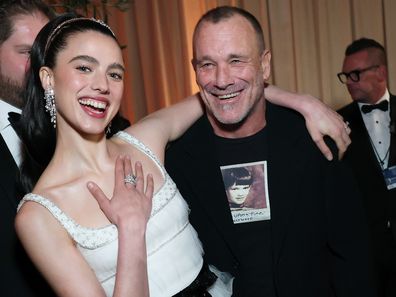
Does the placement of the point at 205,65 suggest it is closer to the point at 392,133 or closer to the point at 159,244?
the point at 159,244

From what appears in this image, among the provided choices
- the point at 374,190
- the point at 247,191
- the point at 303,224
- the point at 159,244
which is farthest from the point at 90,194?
the point at 374,190

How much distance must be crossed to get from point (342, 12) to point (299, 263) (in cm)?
319

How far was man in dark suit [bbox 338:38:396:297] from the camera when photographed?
3.65 m

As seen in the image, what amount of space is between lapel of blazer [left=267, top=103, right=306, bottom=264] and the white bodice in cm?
29

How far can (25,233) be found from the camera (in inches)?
60.9

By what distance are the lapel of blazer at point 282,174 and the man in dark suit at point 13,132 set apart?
0.83 metres

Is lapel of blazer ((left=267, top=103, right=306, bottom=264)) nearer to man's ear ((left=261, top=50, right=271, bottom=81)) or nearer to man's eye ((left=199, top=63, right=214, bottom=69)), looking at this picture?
man's ear ((left=261, top=50, right=271, bottom=81))

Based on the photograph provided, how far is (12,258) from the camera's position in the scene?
1.84 m

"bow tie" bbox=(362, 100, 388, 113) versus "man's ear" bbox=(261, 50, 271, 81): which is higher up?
"man's ear" bbox=(261, 50, 271, 81)

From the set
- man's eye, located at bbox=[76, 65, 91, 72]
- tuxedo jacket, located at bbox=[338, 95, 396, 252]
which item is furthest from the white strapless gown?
tuxedo jacket, located at bbox=[338, 95, 396, 252]

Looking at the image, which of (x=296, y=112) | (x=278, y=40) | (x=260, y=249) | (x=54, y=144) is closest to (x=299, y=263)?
(x=260, y=249)

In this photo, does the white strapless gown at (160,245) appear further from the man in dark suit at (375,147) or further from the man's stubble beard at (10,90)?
the man in dark suit at (375,147)

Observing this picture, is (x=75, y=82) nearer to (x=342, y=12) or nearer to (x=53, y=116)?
(x=53, y=116)

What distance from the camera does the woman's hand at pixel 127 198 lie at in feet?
5.30
